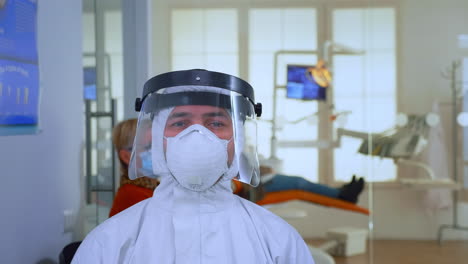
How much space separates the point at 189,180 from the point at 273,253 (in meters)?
0.30

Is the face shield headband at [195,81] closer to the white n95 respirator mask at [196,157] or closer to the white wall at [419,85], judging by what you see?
the white n95 respirator mask at [196,157]

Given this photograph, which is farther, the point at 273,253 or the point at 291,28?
the point at 291,28

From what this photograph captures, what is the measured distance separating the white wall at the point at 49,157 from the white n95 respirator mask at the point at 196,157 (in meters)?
0.57

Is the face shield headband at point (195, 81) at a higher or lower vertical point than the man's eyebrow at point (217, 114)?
higher

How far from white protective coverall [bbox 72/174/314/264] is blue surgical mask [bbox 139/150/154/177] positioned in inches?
3.3

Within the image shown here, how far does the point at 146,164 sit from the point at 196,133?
29 centimetres

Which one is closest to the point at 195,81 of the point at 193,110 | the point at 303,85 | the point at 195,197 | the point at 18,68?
the point at 193,110

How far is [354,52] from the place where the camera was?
119 inches

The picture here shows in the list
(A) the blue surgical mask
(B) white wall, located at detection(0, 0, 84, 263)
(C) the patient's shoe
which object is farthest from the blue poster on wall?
(C) the patient's shoe

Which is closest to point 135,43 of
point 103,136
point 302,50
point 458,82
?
point 103,136

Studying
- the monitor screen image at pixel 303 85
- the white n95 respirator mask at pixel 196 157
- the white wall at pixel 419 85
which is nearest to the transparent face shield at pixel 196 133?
the white n95 respirator mask at pixel 196 157

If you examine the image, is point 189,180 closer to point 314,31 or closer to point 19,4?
point 19,4

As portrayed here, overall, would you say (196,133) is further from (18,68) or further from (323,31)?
(323,31)

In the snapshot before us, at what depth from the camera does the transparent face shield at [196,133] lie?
1263 mm
